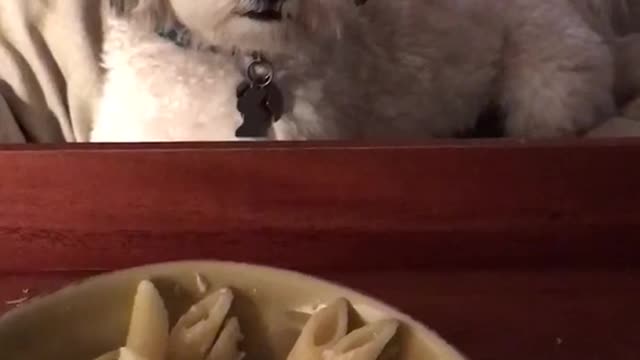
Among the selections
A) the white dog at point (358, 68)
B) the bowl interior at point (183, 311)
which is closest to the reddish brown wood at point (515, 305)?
the bowl interior at point (183, 311)

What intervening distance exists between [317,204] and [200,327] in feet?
0.64

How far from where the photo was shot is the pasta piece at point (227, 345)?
0.72m

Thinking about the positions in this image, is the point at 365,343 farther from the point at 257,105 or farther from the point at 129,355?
the point at 257,105

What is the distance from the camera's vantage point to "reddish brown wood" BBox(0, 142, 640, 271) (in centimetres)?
86

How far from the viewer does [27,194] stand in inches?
34.2

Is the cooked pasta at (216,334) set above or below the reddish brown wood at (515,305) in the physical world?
above

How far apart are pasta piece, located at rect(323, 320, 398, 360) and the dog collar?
43 centimetres

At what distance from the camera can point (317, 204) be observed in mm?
879

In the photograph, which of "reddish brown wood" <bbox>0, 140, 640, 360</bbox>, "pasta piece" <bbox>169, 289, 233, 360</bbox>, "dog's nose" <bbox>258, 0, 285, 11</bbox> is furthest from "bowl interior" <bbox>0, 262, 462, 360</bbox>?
"dog's nose" <bbox>258, 0, 285, 11</bbox>

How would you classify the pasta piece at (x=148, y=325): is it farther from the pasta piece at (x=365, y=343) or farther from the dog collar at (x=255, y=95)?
the dog collar at (x=255, y=95)

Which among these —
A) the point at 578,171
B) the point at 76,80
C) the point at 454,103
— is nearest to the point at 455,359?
the point at 578,171

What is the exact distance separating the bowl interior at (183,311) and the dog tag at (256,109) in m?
0.38

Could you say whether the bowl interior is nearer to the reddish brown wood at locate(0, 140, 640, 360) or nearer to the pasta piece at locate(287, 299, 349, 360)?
the pasta piece at locate(287, 299, 349, 360)

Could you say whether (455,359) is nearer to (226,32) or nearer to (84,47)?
(226,32)
